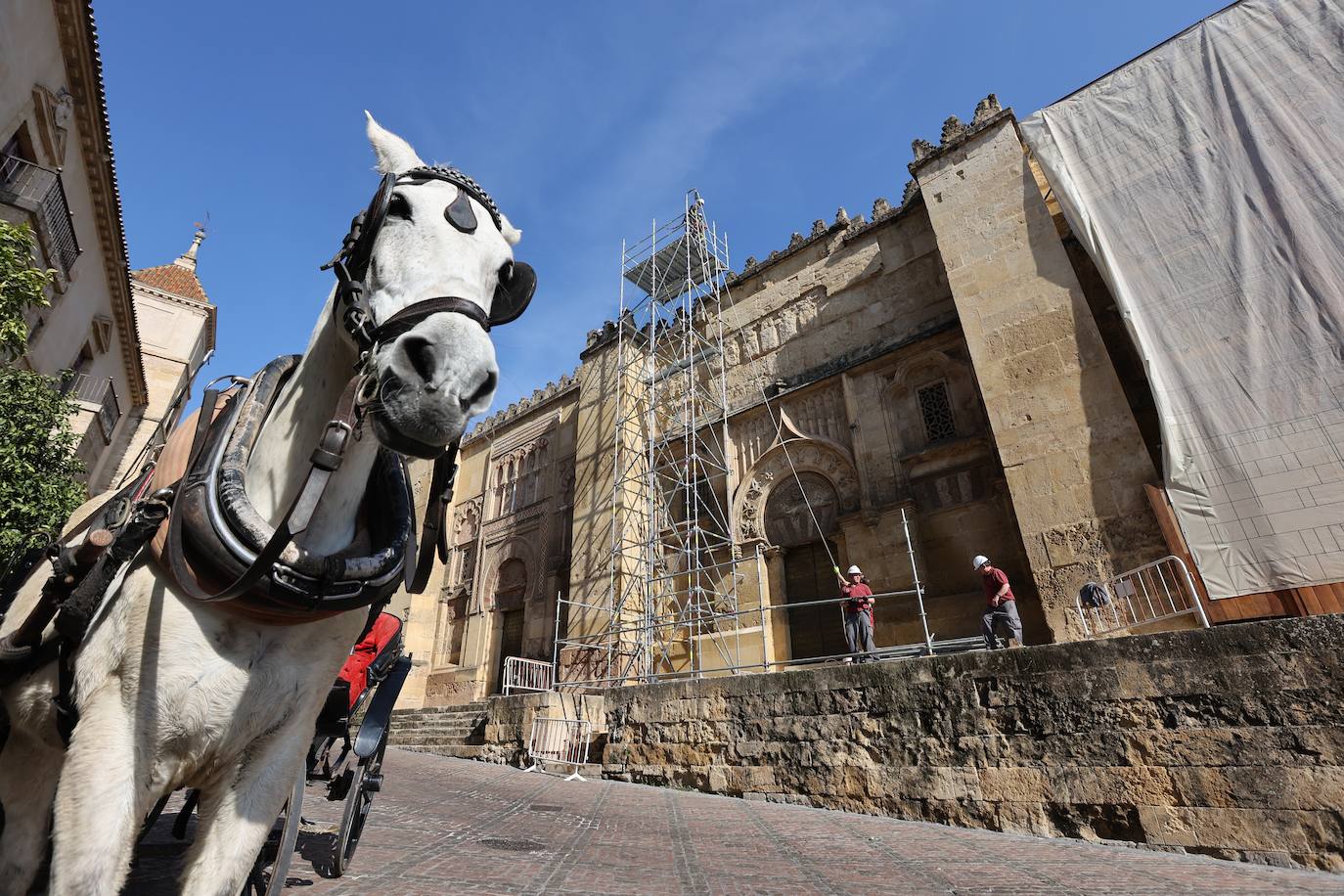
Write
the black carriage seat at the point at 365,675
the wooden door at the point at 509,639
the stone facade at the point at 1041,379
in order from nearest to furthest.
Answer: the black carriage seat at the point at 365,675
the stone facade at the point at 1041,379
the wooden door at the point at 509,639

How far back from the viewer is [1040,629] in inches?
342

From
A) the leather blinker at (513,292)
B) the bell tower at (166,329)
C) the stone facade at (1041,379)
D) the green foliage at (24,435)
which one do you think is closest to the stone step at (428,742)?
the green foliage at (24,435)

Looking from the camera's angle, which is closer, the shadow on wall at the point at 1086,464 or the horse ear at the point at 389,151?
the horse ear at the point at 389,151

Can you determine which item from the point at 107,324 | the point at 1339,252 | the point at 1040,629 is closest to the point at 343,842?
the point at 1040,629

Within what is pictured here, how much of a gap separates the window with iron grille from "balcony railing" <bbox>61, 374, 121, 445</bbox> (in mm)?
17813

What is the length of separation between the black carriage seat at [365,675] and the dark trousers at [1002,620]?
6.42 metres

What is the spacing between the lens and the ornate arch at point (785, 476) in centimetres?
1177

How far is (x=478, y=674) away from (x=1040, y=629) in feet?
45.0

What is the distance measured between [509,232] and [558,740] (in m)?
9.19

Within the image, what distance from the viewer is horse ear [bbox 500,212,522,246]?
2031 mm

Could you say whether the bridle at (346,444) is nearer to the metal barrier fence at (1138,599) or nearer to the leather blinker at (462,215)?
the leather blinker at (462,215)

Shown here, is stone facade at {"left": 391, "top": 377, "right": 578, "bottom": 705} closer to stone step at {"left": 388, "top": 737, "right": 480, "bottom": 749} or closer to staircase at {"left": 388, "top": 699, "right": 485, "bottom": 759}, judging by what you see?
staircase at {"left": 388, "top": 699, "right": 485, "bottom": 759}

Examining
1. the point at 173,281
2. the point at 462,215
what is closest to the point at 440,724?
the point at 462,215

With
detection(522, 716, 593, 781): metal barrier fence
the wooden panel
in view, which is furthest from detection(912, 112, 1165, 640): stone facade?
detection(522, 716, 593, 781): metal barrier fence
